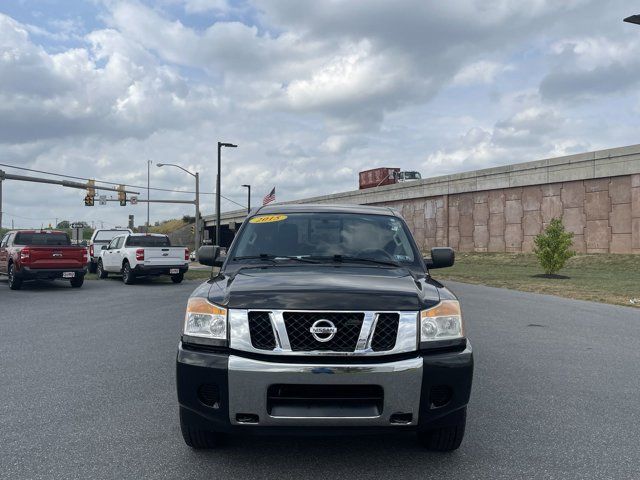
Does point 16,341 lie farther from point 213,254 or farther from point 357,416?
point 357,416

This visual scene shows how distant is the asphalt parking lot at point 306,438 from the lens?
391 centimetres

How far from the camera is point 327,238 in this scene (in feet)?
17.2

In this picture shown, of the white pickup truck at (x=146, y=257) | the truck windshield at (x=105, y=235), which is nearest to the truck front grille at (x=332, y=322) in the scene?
the white pickup truck at (x=146, y=257)

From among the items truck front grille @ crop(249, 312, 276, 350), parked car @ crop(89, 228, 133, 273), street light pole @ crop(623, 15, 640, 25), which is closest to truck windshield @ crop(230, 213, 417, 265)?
truck front grille @ crop(249, 312, 276, 350)

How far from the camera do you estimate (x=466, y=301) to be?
49.6ft

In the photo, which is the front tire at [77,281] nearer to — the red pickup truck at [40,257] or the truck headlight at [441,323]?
the red pickup truck at [40,257]

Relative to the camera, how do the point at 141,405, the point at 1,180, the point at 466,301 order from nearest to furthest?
1. the point at 141,405
2. the point at 466,301
3. the point at 1,180

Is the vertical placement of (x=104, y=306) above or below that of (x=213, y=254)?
below

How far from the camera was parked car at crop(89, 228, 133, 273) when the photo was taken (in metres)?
26.8

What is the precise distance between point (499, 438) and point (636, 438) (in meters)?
1.04

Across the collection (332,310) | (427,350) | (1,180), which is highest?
(1,180)

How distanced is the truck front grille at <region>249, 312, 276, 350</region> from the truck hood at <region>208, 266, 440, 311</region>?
60mm

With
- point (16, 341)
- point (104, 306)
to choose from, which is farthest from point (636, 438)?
point (104, 306)

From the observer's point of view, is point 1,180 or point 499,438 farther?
point 1,180
